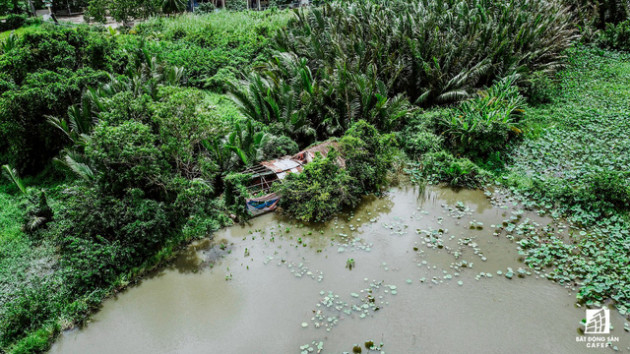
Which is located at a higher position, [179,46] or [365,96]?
[179,46]

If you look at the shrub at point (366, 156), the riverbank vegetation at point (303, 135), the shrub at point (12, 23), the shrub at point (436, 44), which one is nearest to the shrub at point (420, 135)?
the riverbank vegetation at point (303, 135)

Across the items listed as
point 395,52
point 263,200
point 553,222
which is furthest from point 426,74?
point 263,200

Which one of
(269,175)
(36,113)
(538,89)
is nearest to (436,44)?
(538,89)

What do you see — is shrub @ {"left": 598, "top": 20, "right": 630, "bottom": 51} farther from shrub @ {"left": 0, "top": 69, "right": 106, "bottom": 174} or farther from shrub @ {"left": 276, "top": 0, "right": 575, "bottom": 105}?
shrub @ {"left": 0, "top": 69, "right": 106, "bottom": 174}

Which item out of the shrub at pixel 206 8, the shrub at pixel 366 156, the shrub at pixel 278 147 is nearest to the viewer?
the shrub at pixel 366 156

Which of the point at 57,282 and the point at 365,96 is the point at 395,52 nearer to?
the point at 365,96

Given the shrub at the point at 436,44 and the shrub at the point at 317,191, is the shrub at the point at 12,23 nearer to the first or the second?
the shrub at the point at 436,44
